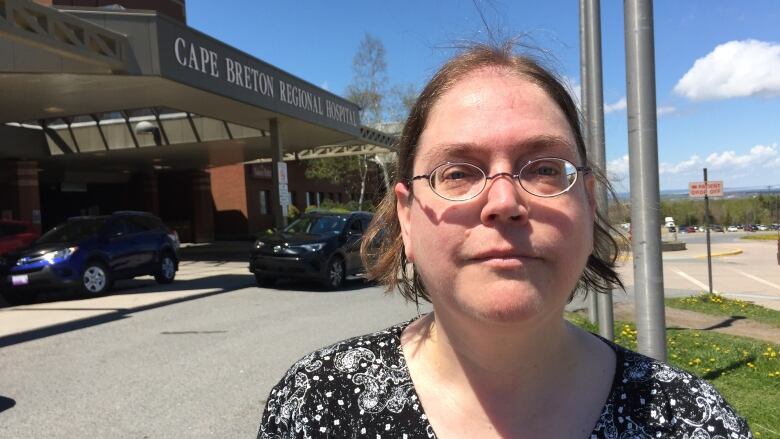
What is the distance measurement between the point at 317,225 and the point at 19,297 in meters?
5.97

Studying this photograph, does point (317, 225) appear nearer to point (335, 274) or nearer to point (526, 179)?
point (335, 274)

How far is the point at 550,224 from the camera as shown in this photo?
3.98ft

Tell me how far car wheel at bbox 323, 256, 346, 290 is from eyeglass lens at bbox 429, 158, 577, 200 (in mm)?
11396

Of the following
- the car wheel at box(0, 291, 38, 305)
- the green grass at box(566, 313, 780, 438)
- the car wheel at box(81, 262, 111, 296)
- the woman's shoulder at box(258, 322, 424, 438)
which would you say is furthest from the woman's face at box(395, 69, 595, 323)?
the car wheel at box(0, 291, 38, 305)

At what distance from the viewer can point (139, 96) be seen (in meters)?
14.3

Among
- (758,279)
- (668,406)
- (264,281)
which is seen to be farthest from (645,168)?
(758,279)

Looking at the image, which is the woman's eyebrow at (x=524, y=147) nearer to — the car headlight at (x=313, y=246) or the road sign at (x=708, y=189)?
the car headlight at (x=313, y=246)

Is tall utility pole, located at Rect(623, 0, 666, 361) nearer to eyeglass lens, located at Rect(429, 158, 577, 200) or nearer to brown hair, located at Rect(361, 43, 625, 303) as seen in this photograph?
brown hair, located at Rect(361, 43, 625, 303)

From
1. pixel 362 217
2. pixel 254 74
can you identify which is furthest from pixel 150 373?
pixel 254 74

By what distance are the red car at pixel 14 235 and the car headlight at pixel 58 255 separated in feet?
→ 12.2

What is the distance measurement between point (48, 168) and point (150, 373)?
78.1ft

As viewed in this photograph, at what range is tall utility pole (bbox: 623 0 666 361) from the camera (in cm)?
336

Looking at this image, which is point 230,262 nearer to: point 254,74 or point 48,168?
point 254,74

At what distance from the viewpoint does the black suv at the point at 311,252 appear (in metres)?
12.5
